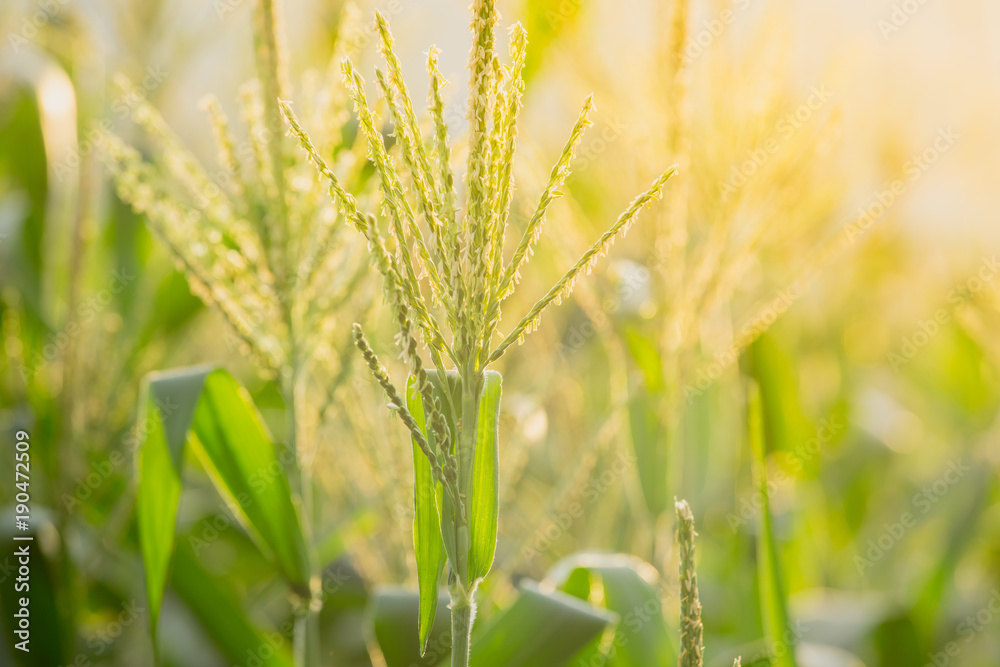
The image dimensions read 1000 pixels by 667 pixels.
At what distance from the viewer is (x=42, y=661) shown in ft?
4.76

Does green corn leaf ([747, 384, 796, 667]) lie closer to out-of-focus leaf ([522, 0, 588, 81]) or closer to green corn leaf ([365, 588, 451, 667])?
green corn leaf ([365, 588, 451, 667])

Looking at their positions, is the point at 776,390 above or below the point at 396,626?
above

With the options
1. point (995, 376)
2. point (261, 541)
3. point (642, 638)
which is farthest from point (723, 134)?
point (995, 376)

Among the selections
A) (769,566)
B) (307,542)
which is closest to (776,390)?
(769,566)

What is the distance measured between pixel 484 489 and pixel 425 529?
96mm

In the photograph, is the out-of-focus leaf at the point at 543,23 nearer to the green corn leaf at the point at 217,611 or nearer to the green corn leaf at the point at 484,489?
the green corn leaf at the point at 484,489

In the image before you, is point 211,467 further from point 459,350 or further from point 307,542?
point 459,350

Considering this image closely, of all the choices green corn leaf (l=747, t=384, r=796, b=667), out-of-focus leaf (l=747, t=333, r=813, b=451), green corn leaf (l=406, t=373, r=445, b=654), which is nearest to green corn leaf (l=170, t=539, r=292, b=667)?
green corn leaf (l=406, t=373, r=445, b=654)

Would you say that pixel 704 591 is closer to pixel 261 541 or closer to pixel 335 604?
pixel 335 604

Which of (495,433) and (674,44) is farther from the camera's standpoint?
(674,44)

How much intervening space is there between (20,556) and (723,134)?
168cm

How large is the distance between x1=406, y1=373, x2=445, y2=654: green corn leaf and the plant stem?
0.04m

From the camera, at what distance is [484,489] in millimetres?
669

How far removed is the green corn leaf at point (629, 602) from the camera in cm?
109
